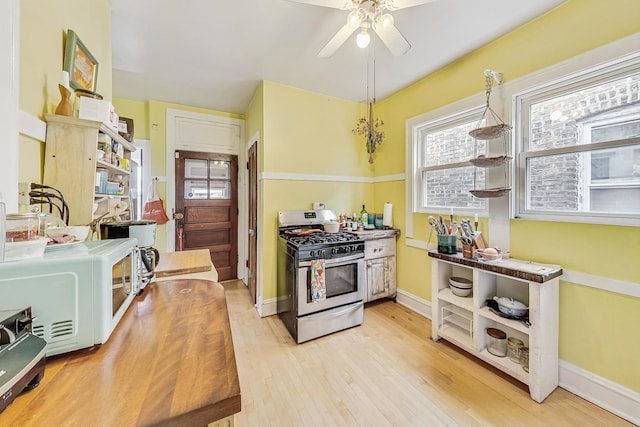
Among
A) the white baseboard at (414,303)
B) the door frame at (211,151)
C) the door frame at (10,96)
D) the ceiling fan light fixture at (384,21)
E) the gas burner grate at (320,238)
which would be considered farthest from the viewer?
the door frame at (211,151)

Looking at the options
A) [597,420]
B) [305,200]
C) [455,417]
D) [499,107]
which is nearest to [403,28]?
[499,107]

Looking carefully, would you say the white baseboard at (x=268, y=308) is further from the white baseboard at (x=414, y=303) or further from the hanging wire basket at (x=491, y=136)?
the hanging wire basket at (x=491, y=136)

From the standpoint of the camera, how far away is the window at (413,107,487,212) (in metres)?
2.36

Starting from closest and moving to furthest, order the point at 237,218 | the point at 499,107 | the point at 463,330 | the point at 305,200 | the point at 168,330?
the point at 168,330 → the point at 499,107 → the point at 463,330 → the point at 305,200 → the point at 237,218

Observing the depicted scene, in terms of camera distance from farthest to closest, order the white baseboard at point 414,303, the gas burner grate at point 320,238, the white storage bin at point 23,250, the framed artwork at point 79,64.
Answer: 1. the white baseboard at point 414,303
2. the gas burner grate at point 320,238
3. the framed artwork at point 79,64
4. the white storage bin at point 23,250

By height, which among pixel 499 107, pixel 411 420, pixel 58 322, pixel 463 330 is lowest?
pixel 411 420

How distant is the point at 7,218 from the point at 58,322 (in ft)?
1.20

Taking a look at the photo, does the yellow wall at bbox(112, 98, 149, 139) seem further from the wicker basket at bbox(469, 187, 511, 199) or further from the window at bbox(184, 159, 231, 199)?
the wicker basket at bbox(469, 187, 511, 199)

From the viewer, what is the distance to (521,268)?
1708mm

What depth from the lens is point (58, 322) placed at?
0.71 meters

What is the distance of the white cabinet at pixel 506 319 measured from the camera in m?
1.60

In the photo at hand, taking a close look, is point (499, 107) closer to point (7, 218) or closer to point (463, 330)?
point (463, 330)

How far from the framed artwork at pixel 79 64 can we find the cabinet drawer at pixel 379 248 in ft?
8.65

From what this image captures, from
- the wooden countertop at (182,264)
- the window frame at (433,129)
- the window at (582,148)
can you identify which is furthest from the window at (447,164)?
the wooden countertop at (182,264)
